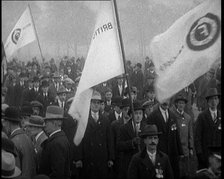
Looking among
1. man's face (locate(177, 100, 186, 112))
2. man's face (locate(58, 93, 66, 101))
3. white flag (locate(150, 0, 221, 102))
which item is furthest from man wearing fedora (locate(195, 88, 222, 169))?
man's face (locate(58, 93, 66, 101))

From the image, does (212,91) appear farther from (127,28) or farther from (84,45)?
(127,28)

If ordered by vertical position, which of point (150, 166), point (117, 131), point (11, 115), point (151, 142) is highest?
point (11, 115)

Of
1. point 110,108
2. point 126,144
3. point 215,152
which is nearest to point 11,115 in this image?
point 126,144

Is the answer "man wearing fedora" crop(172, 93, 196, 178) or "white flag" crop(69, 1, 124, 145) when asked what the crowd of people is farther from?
"white flag" crop(69, 1, 124, 145)

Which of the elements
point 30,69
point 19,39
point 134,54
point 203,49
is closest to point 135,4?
point 134,54

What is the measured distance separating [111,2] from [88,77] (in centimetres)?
107

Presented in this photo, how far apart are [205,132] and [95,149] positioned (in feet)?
6.02

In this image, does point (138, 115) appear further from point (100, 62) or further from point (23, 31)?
point (23, 31)

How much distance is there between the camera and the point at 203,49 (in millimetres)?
3701

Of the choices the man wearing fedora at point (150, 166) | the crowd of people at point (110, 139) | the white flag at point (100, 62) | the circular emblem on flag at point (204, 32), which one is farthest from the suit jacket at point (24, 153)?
the circular emblem on flag at point (204, 32)

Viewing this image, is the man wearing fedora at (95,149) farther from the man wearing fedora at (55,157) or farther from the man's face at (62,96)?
the man's face at (62,96)

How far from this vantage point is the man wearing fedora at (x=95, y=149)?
19.3 ft

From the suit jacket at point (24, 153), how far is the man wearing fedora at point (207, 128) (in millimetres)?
2907

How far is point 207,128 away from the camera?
5.98 m
